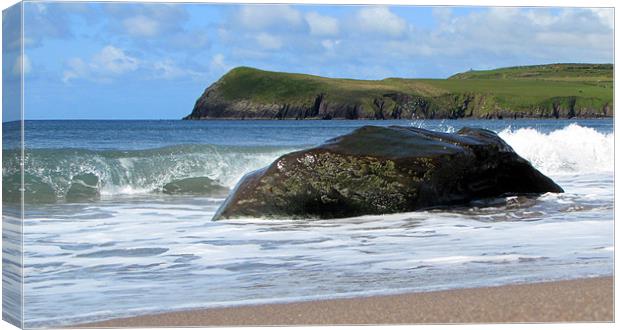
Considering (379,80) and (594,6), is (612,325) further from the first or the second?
(379,80)

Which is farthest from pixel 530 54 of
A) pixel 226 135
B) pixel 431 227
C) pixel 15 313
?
pixel 226 135

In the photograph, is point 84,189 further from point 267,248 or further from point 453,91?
point 453,91

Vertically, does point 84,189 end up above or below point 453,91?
below

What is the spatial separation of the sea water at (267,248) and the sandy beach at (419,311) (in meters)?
0.22

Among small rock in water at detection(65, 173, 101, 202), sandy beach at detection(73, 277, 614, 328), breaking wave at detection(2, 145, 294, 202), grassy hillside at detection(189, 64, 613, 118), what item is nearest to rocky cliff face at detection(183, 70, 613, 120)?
grassy hillside at detection(189, 64, 613, 118)

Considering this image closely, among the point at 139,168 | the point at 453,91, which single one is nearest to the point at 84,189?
the point at 139,168

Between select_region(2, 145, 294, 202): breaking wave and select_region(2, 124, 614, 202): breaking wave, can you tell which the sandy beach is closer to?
select_region(2, 145, 294, 202): breaking wave

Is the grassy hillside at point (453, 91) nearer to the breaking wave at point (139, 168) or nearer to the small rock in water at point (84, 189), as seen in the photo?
the breaking wave at point (139, 168)

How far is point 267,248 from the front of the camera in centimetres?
609

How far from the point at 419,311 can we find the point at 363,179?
3.62 metres

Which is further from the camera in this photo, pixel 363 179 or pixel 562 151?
pixel 562 151

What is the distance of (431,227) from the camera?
692 cm

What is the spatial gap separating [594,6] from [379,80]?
1445 mm

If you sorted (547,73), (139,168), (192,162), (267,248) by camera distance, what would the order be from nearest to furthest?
(267,248) < (547,73) < (139,168) < (192,162)
